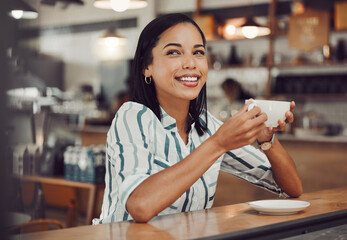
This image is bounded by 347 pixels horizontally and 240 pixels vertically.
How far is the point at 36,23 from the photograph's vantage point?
1.72ft

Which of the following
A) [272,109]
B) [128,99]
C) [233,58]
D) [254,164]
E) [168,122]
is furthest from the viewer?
[233,58]

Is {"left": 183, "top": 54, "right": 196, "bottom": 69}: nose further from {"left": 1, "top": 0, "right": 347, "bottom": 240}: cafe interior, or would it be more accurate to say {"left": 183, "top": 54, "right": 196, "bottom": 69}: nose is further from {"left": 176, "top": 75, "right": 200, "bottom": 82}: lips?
{"left": 1, "top": 0, "right": 347, "bottom": 240}: cafe interior

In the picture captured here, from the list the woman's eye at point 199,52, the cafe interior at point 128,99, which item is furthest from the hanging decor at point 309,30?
the woman's eye at point 199,52

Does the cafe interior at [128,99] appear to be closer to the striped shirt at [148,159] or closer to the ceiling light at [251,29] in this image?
the ceiling light at [251,29]

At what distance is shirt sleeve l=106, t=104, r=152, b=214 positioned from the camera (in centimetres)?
129

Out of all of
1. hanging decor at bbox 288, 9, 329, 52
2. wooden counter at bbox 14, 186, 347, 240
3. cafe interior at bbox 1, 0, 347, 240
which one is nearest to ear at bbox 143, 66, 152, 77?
cafe interior at bbox 1, 0, 347, 240

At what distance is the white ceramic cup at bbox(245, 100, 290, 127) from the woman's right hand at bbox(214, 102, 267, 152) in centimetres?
1

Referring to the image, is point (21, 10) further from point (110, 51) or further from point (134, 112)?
point (110, 51)

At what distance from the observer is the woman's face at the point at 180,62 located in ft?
4.94

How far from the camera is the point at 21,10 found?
0.52m

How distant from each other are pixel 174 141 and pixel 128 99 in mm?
4668

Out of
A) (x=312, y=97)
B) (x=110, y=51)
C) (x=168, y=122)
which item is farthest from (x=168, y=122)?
(x=110, y=51)

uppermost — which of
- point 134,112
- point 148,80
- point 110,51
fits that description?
point 110,51

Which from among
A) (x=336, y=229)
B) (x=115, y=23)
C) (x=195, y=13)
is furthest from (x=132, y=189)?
(x=115, y=23)
